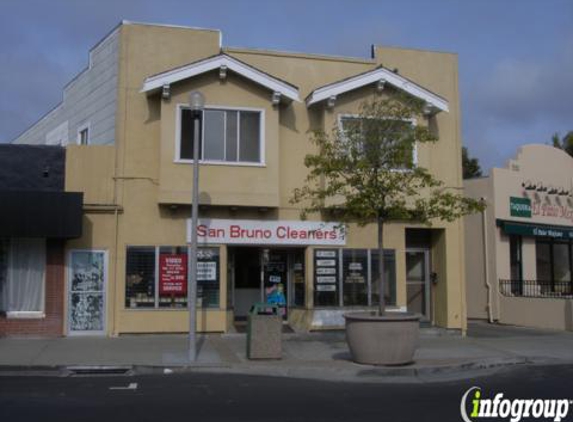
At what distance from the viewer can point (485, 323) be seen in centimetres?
2447

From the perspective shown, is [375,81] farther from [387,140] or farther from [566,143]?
[566,143]

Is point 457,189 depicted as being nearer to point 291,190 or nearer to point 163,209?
point 291,190

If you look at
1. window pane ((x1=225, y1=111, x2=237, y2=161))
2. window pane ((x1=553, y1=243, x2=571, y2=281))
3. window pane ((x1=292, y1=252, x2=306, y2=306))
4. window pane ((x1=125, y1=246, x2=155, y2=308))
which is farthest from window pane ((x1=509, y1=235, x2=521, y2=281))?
window pane ((x1=125, y1=246, x2=155, y2=308))

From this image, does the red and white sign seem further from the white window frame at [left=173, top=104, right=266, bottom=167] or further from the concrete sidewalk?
the white window frame at [left=173, top=104, right=266, bottom=167]

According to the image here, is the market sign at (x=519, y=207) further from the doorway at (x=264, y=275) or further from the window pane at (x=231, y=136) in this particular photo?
the window pane at (x=231, y=136)

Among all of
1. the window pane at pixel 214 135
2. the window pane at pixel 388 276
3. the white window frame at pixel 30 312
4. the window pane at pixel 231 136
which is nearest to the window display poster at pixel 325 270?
the window pane at pixel 388 276

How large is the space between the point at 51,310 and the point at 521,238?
15.8m

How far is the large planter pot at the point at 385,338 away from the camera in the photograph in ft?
45.1

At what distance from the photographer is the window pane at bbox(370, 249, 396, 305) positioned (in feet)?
65.5

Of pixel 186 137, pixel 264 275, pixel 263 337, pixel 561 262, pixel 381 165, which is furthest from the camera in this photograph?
pixel 561 262

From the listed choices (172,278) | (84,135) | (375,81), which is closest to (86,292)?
(172,278)

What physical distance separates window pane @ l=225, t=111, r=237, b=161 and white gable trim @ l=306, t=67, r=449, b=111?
208cm

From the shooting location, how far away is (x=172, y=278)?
727 inches

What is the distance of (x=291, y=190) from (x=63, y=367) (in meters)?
8.04
